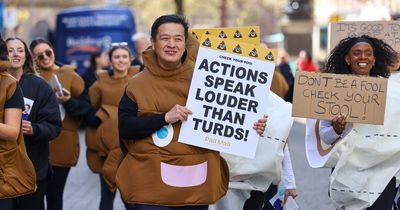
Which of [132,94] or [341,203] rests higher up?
[132,94]

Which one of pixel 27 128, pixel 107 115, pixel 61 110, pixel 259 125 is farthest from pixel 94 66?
pixel 259 125

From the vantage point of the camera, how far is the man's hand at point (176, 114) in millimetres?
4676

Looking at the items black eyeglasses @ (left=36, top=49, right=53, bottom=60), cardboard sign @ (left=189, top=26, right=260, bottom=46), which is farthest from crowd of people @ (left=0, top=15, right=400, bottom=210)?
black eyeglasses @ (left=36, top=49, right=53, bottom=60)

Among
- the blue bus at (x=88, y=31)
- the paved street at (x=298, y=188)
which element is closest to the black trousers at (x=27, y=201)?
the paved street at (x=298, y=188)

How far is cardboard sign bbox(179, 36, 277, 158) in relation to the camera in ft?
15.7

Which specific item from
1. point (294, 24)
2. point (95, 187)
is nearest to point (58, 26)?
point (95, 187)

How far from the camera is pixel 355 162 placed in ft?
17.9

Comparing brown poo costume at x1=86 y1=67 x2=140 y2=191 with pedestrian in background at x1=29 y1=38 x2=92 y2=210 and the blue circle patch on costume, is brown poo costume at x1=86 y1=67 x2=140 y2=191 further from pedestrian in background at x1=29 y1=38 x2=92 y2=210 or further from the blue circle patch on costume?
the blue circle patch on costume

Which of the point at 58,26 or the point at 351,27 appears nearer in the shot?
the point at 351,27

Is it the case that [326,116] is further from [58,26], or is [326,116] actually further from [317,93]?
[58,26]

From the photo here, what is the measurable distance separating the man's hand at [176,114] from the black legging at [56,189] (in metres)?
2.72

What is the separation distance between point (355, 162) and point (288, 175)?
2.99 feet

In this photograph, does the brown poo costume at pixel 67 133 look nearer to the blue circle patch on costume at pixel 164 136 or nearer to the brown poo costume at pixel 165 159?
the brown poo costume at pixel 165 159

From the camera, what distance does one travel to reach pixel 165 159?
475 cm
